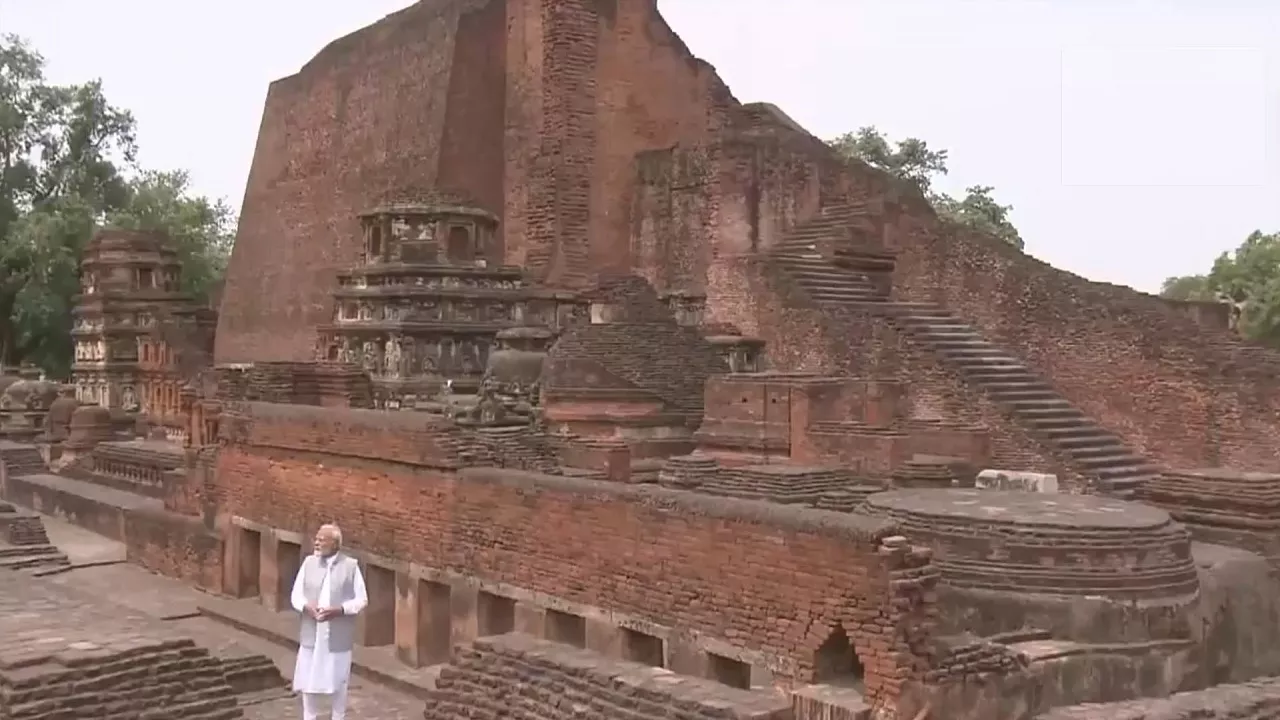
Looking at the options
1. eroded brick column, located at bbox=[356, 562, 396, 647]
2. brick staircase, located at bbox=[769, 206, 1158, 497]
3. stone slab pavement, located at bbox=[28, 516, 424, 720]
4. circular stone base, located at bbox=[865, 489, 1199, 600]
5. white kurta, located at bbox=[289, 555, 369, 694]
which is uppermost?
brick staircase, located at bbox=[769, 206, 1158, 497]

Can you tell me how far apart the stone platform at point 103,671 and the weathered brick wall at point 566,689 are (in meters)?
1.32

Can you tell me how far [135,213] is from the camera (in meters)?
33.8

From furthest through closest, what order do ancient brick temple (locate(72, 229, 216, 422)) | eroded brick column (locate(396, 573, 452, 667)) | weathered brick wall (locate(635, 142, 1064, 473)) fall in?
ancient brick temple (locate(72, 229, 216, 422))
weathered brick wall (locate(635, 142, 1064, 473))
eroded brick column (locate(396, 573, 452, 667))

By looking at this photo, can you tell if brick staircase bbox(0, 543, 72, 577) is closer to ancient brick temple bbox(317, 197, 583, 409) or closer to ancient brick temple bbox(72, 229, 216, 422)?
ancient brick temple bbox(317, 197, 583, 409)

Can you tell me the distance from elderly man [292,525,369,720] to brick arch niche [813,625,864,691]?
230 cm

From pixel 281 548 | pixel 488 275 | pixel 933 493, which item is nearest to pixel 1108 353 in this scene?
pixel 933 493

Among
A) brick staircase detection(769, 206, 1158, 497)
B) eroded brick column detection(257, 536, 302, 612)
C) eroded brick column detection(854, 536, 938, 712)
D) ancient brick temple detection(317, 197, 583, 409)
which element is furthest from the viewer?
ancient brick temple detection(317, 197, 583, 409)

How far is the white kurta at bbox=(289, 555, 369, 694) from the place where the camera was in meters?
6.54

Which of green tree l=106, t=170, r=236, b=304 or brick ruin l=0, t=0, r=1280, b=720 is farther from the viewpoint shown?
green tree l=106, t=170, r=236, b=304

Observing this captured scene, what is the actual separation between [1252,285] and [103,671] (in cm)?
3285

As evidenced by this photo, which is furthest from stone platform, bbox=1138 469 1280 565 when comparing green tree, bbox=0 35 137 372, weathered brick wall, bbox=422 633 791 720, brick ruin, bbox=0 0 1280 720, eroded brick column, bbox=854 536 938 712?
green tree, bbox=0 35 137 372

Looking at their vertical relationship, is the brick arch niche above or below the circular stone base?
below

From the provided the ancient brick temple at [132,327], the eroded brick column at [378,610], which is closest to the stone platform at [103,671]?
the eroded brick column at [378,610]

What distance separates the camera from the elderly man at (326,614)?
6535 mm
